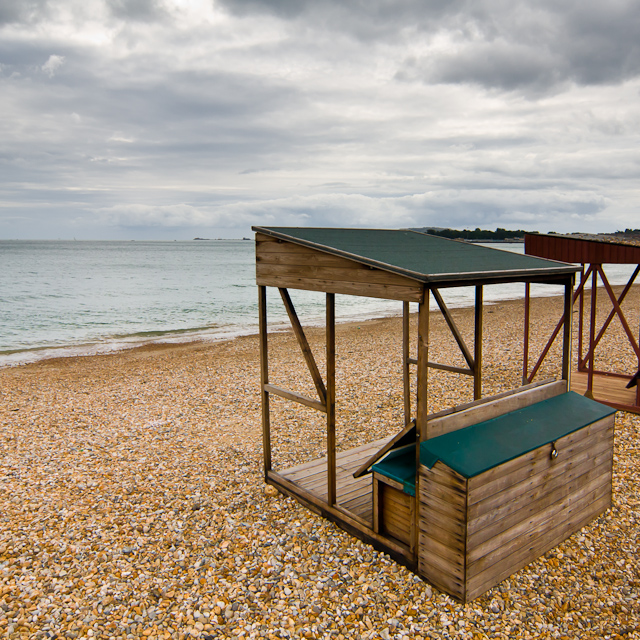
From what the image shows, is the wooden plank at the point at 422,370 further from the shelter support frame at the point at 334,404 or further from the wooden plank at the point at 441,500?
the wooden plank at the point at 441,500

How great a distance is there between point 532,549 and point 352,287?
2.99 meters

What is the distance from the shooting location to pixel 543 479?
464 cm

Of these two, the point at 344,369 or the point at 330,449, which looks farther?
the point at 344,369

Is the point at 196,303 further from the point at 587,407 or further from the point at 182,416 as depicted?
the point at 587,407

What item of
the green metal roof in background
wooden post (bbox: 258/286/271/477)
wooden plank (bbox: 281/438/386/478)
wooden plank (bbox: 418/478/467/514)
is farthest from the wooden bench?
wooden post (bbox: 258/286/271/477)

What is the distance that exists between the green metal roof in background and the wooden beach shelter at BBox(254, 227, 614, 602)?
0.02 m

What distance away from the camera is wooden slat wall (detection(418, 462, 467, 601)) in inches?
158

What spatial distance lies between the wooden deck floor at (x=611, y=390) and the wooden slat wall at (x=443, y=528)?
5991mm

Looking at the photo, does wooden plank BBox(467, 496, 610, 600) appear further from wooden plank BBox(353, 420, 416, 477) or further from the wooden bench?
wooden plank BBox(353, 420, 416, 477)

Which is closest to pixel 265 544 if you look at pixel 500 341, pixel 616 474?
pixel 616 474

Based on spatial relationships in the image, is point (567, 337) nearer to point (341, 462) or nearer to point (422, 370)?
point (422, 370)

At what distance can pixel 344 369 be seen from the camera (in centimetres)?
1294

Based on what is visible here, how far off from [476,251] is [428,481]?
2.94 meters

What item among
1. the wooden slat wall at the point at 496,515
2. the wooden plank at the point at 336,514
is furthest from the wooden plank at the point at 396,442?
the wooden plank at the point at 336,514
